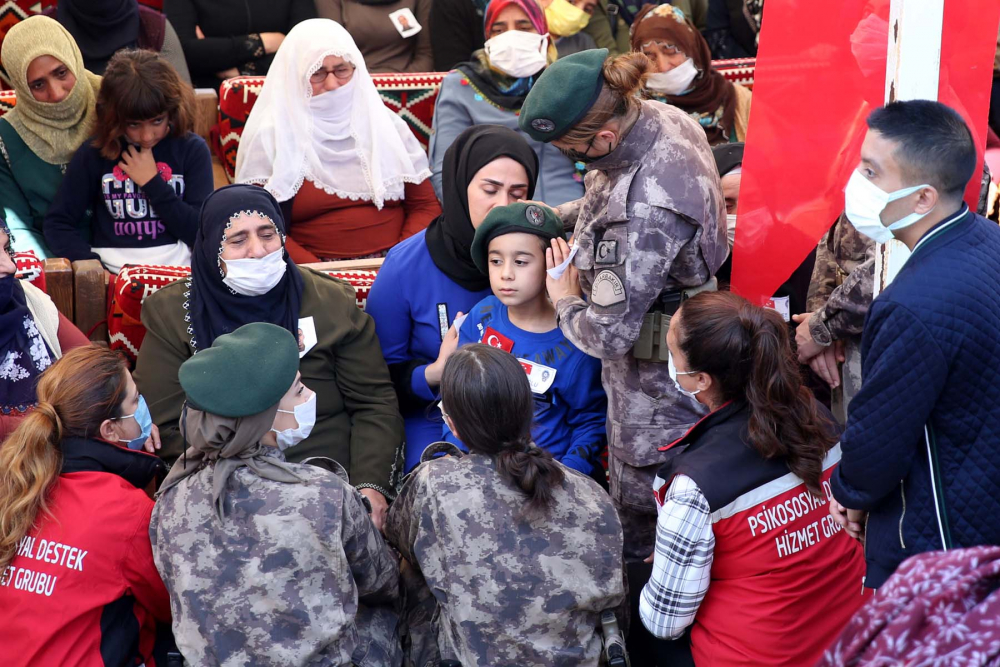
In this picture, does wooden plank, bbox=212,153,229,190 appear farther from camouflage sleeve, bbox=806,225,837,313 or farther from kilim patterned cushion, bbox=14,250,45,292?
camouflage sleeve, bbox=806,225,837,313

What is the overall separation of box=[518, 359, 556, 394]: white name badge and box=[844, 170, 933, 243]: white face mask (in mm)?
1218

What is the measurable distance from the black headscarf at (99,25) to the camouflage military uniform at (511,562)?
3.22 meters

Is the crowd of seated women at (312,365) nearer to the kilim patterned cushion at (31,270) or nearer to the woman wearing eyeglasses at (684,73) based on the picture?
the woman wearing eyeglasses at (684,73)

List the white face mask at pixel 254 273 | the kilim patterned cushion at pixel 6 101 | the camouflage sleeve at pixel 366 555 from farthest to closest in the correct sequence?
the kilim patterned cushion at pixel 6 101
the white face mask at pixel 254 273
the camouflage sleeve at pixel 366 555

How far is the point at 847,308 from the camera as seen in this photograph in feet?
9.30

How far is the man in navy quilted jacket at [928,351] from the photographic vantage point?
75.4 inches

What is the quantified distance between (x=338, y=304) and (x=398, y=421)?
17.0 inches

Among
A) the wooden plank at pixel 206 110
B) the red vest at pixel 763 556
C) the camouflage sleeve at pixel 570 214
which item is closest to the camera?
the red vest at pixel 763 556

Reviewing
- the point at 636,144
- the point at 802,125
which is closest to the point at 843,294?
the point at 802,125

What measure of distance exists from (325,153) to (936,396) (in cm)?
305

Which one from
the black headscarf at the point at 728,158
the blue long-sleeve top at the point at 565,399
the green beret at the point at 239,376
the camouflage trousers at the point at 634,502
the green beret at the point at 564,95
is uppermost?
the green beret at the point at 564,95

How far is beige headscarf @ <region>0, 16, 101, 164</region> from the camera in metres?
4.11

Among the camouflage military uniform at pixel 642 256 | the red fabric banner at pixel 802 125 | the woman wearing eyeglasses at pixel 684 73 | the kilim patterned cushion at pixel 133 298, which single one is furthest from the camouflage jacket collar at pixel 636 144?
the woman wearing eyeglasses at pixel 684 73

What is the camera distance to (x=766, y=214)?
9.69ft
